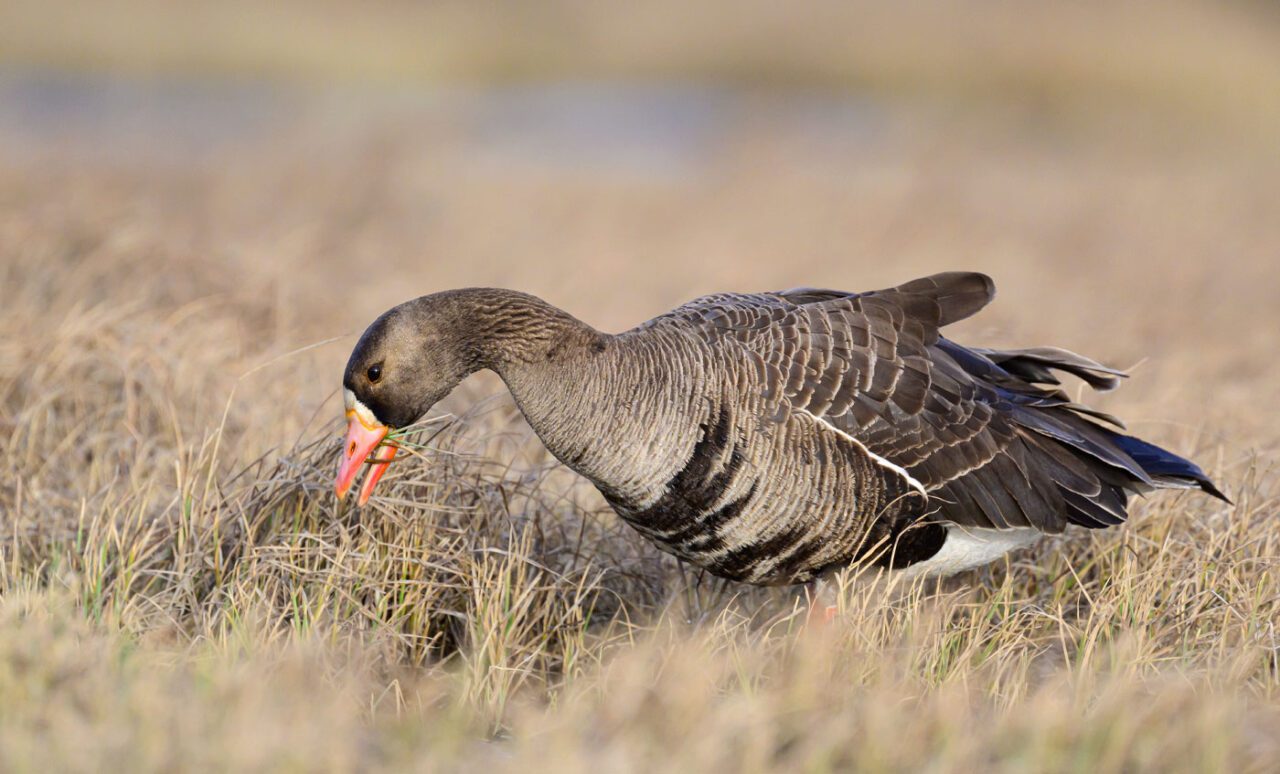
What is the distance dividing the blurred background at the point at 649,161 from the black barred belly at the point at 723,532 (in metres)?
2.17

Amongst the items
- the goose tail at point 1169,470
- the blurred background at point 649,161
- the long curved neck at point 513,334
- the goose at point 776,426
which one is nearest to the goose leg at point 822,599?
the goose at point 776,426

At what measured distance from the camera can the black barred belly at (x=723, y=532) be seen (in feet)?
15.3

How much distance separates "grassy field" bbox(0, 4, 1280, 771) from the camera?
12.0 ft

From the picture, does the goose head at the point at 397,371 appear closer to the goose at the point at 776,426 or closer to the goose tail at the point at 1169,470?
the goose at the point at 776,426

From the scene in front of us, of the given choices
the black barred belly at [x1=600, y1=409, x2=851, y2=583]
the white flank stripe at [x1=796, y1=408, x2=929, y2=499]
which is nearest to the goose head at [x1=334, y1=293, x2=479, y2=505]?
the black barred belly at [x1=600, y1=409, x2=851, y2=583]

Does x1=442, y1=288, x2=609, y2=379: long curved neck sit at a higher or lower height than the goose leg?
higher

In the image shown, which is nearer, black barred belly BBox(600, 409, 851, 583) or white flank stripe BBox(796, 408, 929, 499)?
black barred belly BBox(600, 409, 851, 583)

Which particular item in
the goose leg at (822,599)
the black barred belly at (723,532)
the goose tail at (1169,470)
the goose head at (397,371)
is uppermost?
the goose head at (397,371)

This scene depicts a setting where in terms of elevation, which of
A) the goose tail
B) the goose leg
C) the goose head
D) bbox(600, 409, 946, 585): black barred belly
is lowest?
the goose leg

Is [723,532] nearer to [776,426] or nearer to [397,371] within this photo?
[776,426]

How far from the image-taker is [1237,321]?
10305mm

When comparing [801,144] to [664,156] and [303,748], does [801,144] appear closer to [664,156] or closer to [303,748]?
[664,156]

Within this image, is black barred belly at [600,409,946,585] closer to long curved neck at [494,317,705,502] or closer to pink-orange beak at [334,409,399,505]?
long curved neck at [494,317,705,502]

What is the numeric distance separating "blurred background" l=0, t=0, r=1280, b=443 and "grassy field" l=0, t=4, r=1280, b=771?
69mm
